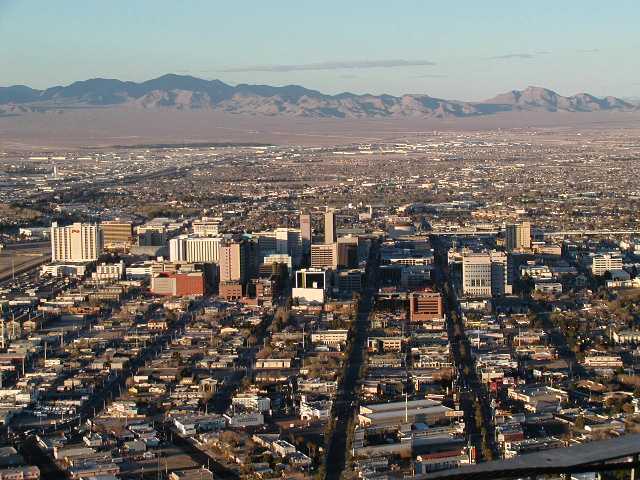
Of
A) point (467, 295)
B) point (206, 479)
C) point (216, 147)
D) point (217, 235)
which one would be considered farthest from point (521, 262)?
point (216, 147)

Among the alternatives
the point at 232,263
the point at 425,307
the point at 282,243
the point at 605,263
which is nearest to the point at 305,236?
the point at 282,243

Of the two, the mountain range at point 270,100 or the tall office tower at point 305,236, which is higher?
the mountain range at point 270,100

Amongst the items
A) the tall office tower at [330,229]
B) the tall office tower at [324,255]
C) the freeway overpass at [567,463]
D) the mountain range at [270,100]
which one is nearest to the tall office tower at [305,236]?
Result: the tall office tower at [330,229]

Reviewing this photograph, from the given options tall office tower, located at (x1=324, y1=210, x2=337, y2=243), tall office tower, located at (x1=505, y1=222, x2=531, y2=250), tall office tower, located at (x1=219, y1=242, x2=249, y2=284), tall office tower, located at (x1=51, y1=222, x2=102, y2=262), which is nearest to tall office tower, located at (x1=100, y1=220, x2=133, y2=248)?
tall office tower, located at (x1=51, y1=222, x2=102, y2=262)

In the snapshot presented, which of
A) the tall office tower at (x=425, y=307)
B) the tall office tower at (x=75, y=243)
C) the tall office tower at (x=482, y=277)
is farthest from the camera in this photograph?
the tall office tower at (x=75, y=243)

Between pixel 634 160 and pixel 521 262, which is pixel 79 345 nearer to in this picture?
pixel 521 262

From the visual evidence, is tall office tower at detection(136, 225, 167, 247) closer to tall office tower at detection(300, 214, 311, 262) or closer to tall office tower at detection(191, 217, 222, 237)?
tall office tower at detection(191, 217, 222, 237)

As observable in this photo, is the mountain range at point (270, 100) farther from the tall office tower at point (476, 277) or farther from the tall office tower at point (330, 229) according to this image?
the tall office tower at point (476, 277)
